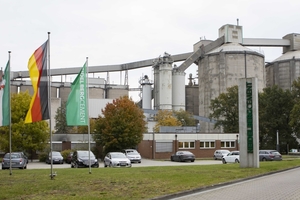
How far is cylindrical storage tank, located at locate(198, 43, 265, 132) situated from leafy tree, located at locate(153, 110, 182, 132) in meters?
9.19

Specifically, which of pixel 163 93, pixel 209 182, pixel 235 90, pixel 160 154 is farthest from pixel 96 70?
pixel 209 182

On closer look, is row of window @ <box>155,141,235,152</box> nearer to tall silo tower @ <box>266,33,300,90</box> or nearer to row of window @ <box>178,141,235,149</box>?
row of window @ <box>178,141,235,149</box>

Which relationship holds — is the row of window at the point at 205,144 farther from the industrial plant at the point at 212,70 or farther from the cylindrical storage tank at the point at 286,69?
the cylindrical storage tank at the point at 286,69

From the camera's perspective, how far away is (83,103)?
21.2 m

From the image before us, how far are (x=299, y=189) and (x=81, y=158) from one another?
19500 mm

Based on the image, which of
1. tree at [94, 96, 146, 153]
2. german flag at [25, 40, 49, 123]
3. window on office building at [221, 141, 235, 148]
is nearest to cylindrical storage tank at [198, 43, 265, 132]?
window on office building at [221, 141, 235, 148]

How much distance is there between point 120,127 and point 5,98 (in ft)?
92.5

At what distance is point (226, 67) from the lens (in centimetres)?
8475

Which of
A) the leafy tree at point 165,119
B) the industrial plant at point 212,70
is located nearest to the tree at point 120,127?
the leafy tree at point 165,119

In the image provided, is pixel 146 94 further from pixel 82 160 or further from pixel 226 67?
pixel 82 160

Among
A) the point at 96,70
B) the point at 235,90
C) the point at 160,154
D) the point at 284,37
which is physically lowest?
the point at 160,154

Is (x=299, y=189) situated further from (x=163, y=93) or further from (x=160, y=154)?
(x=163, y=93)

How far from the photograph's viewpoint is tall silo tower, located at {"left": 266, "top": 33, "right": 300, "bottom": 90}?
91562 mm

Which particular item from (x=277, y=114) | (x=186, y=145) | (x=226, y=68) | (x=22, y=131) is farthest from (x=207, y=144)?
(x=226, y=68)
